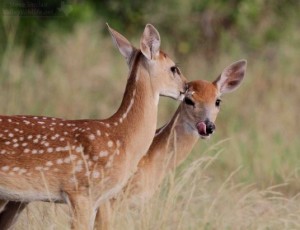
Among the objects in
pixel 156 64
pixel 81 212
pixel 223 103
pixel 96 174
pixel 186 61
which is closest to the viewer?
pixel 81 212

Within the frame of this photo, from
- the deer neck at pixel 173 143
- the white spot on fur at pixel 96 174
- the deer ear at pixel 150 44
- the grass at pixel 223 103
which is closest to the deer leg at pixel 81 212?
the white spot on fur at pixel 96 174

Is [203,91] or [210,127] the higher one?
[203,91]

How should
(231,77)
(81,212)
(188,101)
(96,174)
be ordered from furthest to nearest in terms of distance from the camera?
1. (231,77)
2. (188,101)
3. (96,174)
4. (81,212)

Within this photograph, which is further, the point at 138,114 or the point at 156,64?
the point at 156,64

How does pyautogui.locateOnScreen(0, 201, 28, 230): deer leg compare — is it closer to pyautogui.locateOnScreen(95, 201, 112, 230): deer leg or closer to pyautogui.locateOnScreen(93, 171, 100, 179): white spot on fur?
pyautogui.locateOnScreen(95, 201, 112, 230): deer leg

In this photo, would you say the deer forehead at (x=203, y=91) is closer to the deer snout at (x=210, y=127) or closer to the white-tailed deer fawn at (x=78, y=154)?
the deer snout at (x=210, y=127)

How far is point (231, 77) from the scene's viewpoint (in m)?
7.89

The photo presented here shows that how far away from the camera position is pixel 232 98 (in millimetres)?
12367

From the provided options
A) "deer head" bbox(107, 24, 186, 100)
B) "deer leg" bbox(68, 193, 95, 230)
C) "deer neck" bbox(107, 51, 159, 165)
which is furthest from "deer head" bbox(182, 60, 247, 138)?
"deer leg" bbox(68, 193, 95, 230)

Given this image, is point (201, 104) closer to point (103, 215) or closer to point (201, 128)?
point (201, 128)

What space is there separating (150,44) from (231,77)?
121 centimetres

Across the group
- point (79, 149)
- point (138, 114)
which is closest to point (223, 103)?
point (138, 114)

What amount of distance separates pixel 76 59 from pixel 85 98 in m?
0.99

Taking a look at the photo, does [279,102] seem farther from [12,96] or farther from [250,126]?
[12,96]
